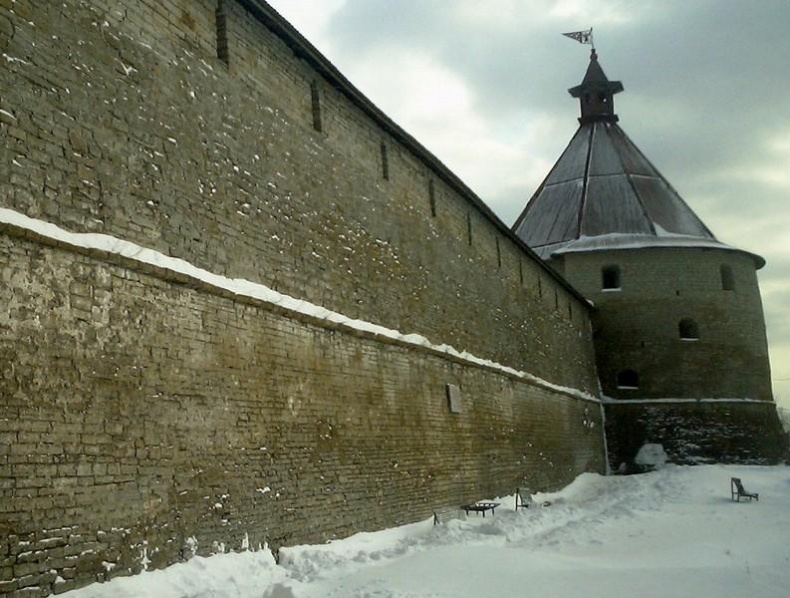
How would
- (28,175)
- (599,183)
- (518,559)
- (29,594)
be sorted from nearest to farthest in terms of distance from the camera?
(29,594) → (28,175) → (518,559) → (599,183)

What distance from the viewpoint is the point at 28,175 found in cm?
523

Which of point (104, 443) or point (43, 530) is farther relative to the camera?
point (104, 443)

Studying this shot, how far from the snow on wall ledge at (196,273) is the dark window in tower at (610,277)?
42.1 feet

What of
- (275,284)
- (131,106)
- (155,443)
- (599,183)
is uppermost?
(599,183)

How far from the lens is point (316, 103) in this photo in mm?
9312

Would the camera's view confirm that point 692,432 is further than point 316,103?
Yes

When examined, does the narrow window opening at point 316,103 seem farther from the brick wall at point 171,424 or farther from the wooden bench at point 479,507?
the wooden bench at point 479,507

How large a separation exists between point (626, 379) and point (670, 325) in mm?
1963

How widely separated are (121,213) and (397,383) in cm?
500

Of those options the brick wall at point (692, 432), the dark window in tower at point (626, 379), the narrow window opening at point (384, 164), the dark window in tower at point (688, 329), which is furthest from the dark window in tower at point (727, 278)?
the narrow window opening at point (384, 164)

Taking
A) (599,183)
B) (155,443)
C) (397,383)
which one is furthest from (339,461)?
(599,183)

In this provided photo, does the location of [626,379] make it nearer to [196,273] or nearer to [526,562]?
[526,562]

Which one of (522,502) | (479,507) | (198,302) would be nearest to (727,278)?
(522,502)

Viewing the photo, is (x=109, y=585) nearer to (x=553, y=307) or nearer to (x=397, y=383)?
(x=397, y=383)
